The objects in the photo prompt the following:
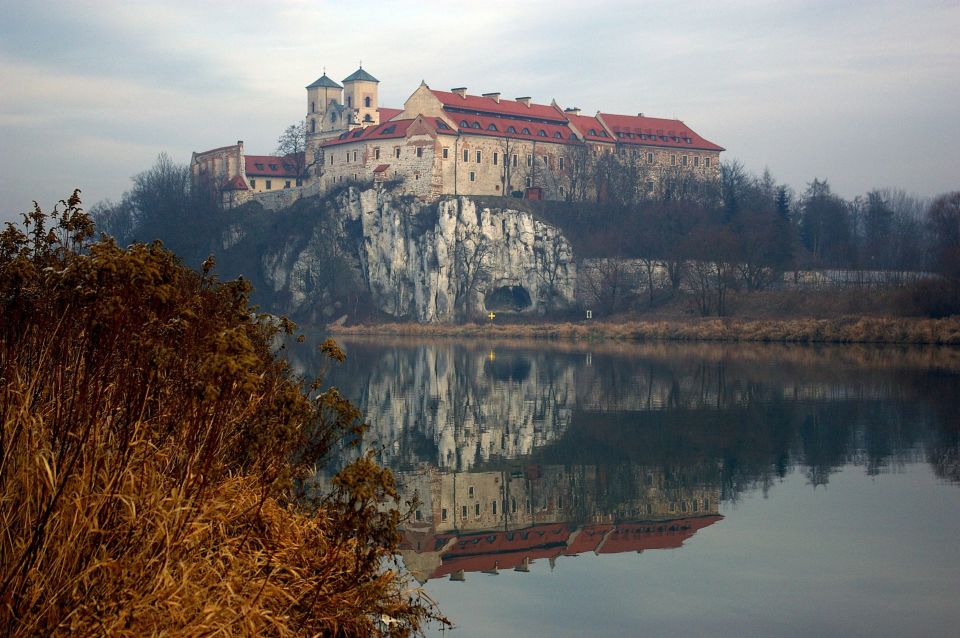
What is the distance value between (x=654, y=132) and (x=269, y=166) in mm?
32117

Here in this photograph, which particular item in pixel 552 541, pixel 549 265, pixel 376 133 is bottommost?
pixel 552 541

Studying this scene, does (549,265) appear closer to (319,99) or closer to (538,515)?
(319,99)

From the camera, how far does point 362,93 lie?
8750 cm

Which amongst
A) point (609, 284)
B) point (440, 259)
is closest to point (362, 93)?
point (440, 259)

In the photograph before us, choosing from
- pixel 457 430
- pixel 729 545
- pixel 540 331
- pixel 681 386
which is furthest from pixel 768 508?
pixel 540 331

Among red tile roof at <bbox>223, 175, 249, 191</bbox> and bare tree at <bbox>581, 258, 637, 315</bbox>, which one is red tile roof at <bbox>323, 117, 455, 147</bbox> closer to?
red tile roof at <bbox>223, 175, 249, 191</bbox>

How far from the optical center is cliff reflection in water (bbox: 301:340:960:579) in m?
12.9

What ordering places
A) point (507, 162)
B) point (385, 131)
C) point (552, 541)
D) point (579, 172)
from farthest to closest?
point (579, 172)
point (507, 162)
point (385, 131)
point (552, 541)

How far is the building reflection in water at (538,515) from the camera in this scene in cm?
1181

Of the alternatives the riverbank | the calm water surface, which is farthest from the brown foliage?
the riverbank

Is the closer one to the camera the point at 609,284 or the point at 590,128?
the point at 609,284

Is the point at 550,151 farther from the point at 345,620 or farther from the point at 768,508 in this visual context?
the point at 345,620

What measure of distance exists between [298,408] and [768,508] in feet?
29.5

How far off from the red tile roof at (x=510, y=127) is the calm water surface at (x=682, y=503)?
1950 inches
